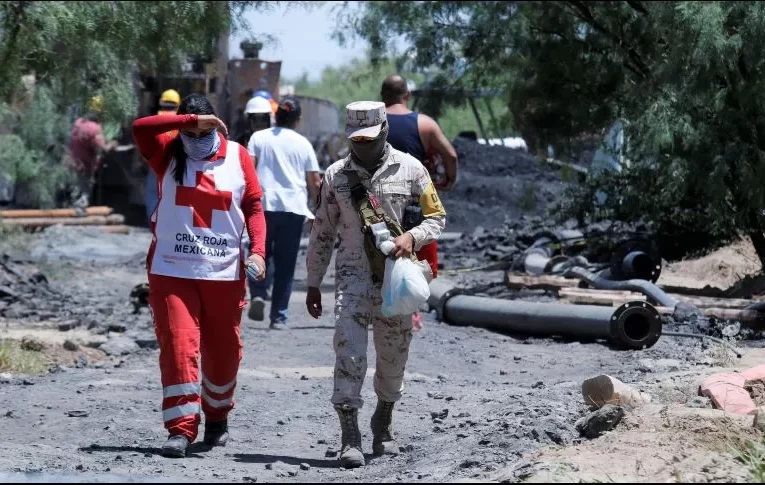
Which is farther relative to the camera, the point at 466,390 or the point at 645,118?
the point at 645,118

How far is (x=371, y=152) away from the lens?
7.13m

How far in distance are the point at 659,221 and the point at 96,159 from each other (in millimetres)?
12801

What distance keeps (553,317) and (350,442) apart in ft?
16.6

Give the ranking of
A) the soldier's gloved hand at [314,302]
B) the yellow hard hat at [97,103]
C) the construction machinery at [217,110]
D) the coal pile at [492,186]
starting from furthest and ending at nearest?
the coal pile at [492,186]
the construction machinery at [217,110]
the yellow hard hat at [97,103]
the soldier's gloved hand at [314,302]

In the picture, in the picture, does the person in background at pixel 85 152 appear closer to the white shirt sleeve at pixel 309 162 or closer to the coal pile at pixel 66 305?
the coal pile at pixel 66 305

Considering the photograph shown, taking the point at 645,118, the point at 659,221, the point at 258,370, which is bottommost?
the point at 258,370

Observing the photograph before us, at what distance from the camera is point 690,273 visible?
1591cm

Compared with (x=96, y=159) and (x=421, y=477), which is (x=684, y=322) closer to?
A: (x=421, y=477)

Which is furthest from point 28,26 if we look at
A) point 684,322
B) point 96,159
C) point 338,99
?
point 338,99

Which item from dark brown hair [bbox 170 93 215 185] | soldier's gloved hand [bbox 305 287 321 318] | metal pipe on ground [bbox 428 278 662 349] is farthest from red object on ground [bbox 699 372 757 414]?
dark brown hair [bbox 170 93 215 185]

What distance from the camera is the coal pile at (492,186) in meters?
26.3

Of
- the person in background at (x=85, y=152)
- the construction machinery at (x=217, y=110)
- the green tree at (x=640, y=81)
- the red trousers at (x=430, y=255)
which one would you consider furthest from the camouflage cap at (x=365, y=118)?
the person in background at (x=85, y=152)

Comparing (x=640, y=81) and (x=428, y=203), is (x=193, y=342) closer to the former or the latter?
(x=428, y=203)

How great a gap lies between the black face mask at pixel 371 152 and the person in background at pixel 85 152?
18.0m
